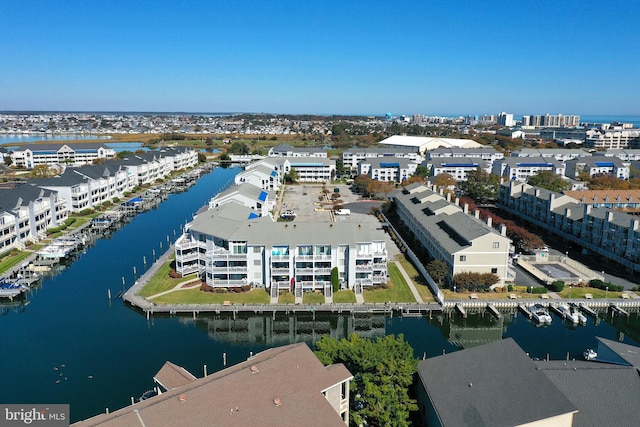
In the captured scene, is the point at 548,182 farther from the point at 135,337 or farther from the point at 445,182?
the point at 135,337

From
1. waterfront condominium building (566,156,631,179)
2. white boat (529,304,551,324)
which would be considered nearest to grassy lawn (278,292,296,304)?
white boat (529,304,551,324)

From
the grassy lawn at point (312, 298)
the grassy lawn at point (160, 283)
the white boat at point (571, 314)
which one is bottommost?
the white boat at point (571, 314)

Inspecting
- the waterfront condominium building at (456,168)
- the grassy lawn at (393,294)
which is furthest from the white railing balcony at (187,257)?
the waterfront condominium building at (456,168)

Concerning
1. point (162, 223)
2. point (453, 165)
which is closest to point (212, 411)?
point (162, 223)

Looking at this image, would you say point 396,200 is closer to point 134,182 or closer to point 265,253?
point 265,253

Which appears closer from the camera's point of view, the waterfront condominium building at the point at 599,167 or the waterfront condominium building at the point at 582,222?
the waterfront condominium building at the point at 582,222

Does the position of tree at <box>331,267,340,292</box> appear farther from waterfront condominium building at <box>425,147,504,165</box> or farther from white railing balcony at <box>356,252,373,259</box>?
waterfront condominium building at <box>425,147,504,165</box>

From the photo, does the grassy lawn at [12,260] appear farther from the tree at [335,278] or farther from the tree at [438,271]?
the tree at [438,271]
